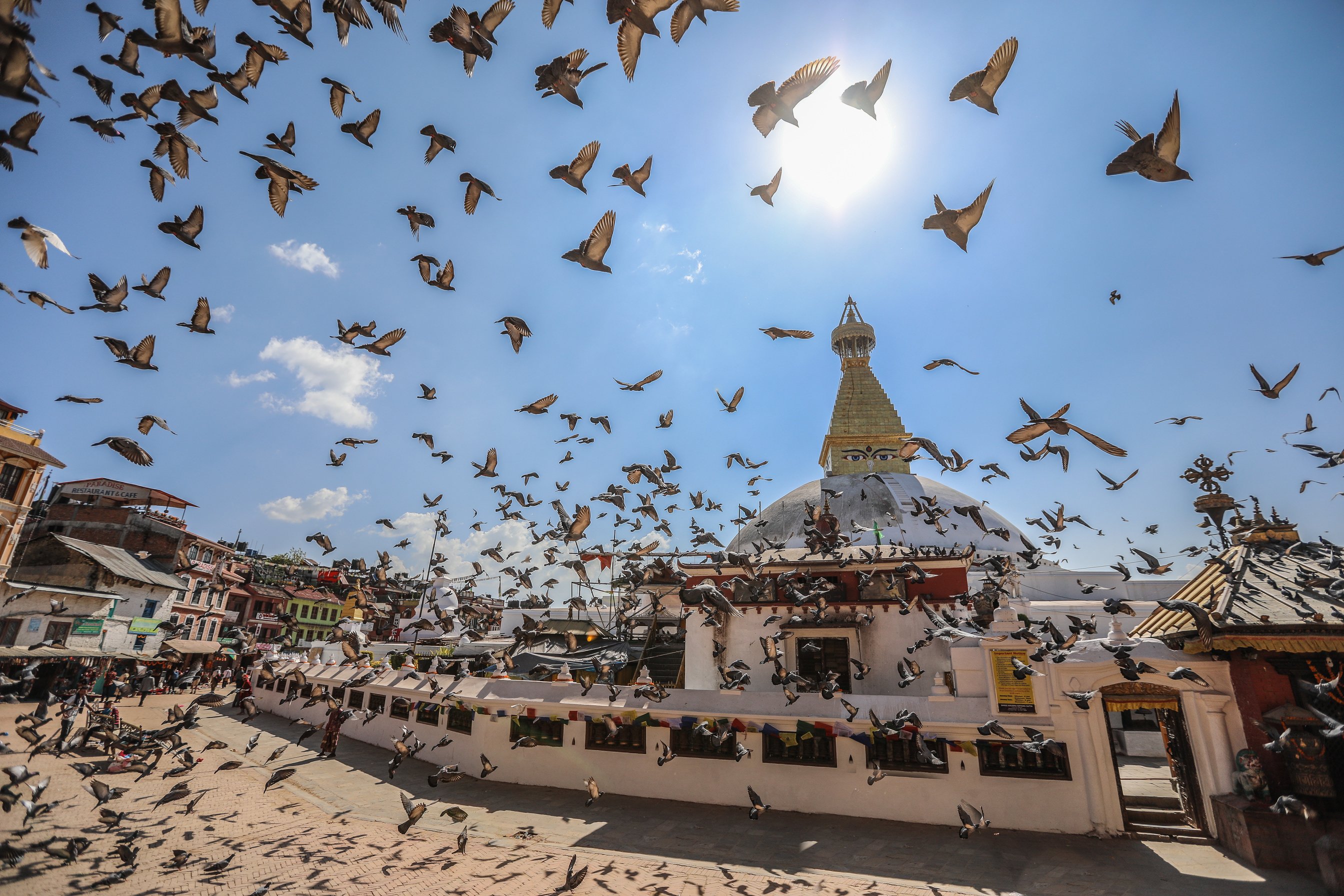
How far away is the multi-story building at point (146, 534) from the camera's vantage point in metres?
41.0

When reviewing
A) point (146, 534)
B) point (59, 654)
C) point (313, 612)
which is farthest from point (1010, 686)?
point (313, 612)

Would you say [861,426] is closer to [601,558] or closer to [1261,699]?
[601,558]

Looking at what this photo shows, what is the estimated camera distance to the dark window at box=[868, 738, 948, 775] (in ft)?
40.9

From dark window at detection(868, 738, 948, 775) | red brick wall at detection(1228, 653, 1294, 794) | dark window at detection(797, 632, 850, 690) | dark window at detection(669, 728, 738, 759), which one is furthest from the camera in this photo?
dark window at detection(797, 632, 850, 690)

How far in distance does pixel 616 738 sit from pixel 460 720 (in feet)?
17.9

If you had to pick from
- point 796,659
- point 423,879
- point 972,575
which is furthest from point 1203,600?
point 972,575

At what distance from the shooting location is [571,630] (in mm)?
30438

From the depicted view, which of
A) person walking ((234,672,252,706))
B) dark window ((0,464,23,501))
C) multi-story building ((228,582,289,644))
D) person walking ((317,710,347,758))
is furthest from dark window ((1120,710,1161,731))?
multi-story building ((228,582,289,644))

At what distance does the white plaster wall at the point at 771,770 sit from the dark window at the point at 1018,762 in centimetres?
14

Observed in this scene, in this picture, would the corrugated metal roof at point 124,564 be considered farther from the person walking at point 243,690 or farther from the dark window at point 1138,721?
the dark window at point 1138,721

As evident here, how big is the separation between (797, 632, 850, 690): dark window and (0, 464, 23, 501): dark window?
36552 mm

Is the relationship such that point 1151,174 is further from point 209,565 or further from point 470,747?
point 209,565

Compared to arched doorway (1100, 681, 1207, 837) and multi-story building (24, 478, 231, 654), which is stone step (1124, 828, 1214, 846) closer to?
arched doorway (1100, 681, 1207, 837)

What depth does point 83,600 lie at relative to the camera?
100 feet
